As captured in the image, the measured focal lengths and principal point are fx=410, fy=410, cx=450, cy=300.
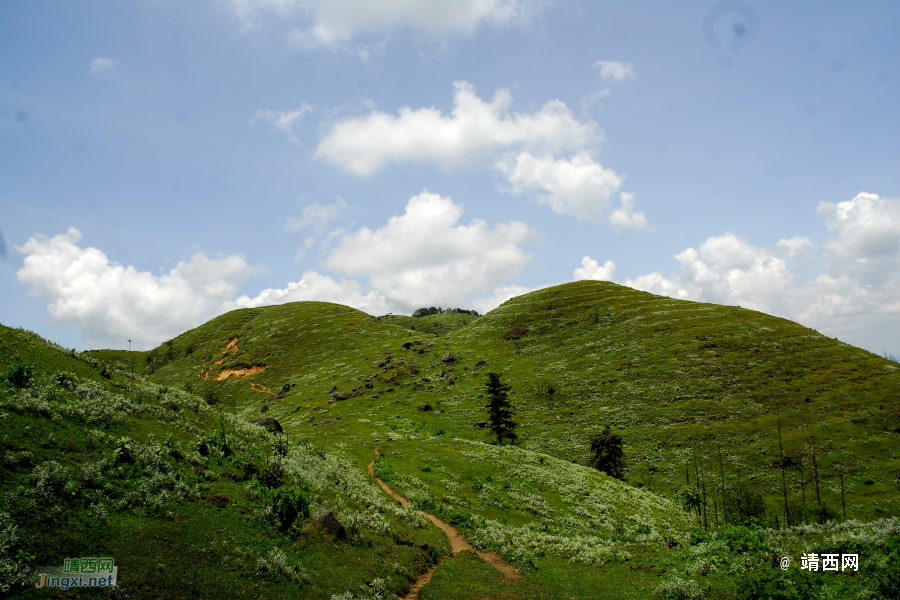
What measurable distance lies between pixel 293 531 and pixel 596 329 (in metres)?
105

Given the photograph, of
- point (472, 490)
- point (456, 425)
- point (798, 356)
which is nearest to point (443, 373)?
point (456, 425)

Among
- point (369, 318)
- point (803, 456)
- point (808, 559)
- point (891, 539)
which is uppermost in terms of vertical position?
point (369, 318)

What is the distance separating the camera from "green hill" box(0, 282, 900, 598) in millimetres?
18984

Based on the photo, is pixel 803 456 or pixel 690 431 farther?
pixel 690 431

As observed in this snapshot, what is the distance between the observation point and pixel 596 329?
371 feet

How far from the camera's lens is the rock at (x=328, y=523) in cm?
2011

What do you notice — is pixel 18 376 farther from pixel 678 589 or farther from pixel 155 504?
pixel 678 589

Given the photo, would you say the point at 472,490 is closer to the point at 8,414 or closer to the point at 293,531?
the point at 293,531

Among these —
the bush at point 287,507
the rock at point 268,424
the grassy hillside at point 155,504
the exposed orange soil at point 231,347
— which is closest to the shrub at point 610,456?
the grassy hillside at point 155,504

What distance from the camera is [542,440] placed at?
74.1 meters
